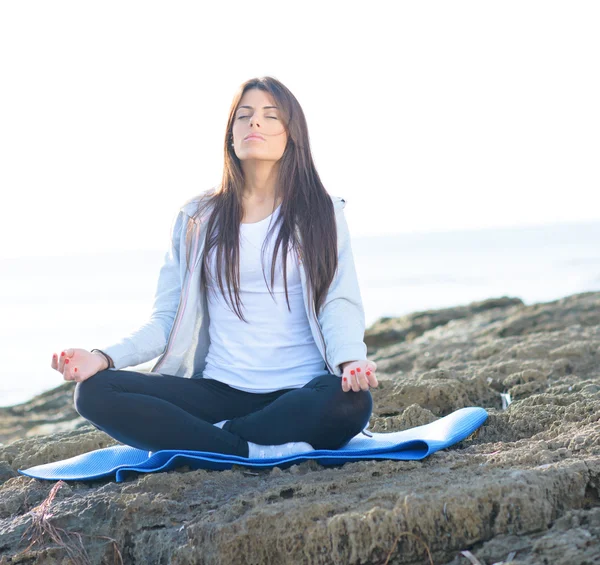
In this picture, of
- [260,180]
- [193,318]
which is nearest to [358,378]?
[193,318]

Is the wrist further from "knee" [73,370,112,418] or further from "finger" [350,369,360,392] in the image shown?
"finger" [350,369,360,392]

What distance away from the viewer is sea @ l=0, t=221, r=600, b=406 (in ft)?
45.9

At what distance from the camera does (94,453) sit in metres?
2.91

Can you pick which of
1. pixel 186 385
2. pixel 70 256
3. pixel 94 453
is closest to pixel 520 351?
pixel 186 385

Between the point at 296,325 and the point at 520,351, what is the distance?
213cm

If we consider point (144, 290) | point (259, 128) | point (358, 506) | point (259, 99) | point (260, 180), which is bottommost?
point (144, 290)

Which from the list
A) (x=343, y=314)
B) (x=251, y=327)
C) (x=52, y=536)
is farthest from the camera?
(x=251, y=327)

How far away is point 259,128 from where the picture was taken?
119 inches

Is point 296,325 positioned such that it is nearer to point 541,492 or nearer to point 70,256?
point 541,492

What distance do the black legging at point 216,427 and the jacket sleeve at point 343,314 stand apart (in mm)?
111

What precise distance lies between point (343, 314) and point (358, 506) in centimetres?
101

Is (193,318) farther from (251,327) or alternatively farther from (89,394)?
(89,394)

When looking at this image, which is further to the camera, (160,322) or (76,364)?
(160,322)

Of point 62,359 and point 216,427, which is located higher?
point 62,359
